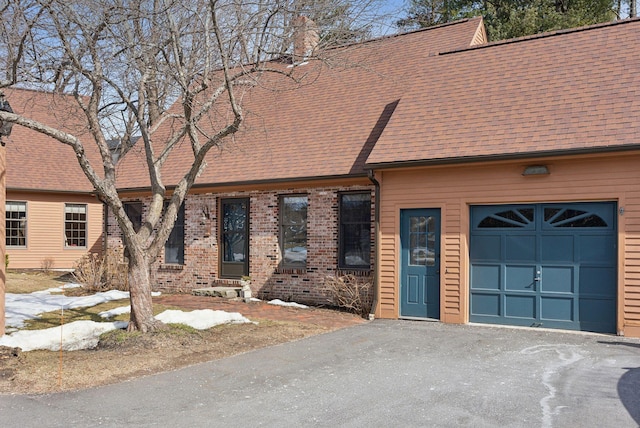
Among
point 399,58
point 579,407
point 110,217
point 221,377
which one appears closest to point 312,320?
point 221,377

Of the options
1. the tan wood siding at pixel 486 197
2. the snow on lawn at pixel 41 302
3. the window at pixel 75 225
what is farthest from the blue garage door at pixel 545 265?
the window at pixel 75 225

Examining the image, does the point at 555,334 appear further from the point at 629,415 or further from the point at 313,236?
the point at 313,236

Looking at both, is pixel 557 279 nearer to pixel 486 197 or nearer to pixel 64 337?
pixel 486 197

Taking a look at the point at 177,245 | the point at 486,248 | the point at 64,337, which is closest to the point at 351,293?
the point at 486,248

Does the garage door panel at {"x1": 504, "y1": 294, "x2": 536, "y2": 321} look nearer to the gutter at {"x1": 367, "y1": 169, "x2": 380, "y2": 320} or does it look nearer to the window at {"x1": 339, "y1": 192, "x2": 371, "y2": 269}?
the gutter at {"x1": 367, "y1": 169, "x2": 380, "y2": 320}

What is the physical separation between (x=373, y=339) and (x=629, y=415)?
467 cm

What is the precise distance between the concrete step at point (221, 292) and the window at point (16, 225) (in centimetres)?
1052

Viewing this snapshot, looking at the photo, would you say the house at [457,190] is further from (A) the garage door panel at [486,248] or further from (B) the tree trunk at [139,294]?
(B) the tree trunk at [139,294]

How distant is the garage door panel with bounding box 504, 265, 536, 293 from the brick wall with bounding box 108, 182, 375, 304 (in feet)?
10.3

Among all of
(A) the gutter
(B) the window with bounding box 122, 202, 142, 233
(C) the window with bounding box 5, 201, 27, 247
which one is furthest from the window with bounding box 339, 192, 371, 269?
(C) the window with bounding box 5, 201, 27, 247

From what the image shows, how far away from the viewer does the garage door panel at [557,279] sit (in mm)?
10477

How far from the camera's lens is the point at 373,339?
32.5 ft

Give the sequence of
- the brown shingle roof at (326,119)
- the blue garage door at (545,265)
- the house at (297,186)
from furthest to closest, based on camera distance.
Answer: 1. the brown shingle roof at (326,119)
2. the house at (297,186)
3. the blue garage door at (545,265)

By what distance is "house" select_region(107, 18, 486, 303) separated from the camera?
13.7 metres
